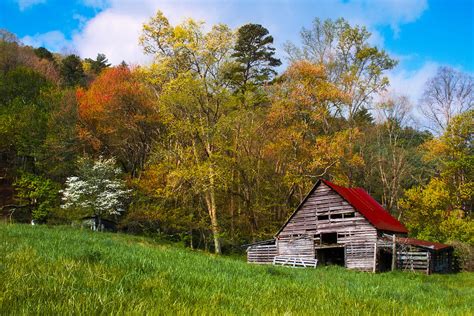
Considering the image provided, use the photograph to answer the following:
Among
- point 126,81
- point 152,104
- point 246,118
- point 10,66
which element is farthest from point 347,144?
point 10,66

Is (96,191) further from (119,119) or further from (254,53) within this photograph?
(254,53)

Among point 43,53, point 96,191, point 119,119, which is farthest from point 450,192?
point 43,53

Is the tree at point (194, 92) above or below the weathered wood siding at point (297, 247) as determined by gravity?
above

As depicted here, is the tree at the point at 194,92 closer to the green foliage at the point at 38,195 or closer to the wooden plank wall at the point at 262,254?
the wooden plank wall at the point at 262,254

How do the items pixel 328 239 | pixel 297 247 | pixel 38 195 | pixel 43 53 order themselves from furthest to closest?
pixel 43 53
pixel 328 239
pixel 38 195
pixel 297 247

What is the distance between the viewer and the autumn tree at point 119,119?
167 feet

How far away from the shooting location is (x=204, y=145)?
4553cm

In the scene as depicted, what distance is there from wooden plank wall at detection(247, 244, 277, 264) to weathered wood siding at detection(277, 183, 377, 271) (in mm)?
812

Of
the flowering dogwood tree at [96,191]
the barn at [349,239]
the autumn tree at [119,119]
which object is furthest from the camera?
the autumn tree at [119,119]

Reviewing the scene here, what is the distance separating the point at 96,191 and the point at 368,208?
28010 millimetres

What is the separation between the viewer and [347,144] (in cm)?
4538

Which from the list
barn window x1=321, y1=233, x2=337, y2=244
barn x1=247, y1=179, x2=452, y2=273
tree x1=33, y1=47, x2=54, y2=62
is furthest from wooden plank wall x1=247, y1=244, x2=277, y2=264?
tree x1=33, y1=47, x2=54, y2=62

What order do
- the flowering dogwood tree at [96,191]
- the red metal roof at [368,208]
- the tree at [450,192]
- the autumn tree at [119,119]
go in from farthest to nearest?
the autumn tree at [119,119] → the tree at [450,192] → the flowering dogwood tree at [96,191] → the red metal roof at [368,208]

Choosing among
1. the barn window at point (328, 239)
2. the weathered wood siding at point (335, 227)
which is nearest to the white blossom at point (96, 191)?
the weathered wood siding at point (335, 227)
